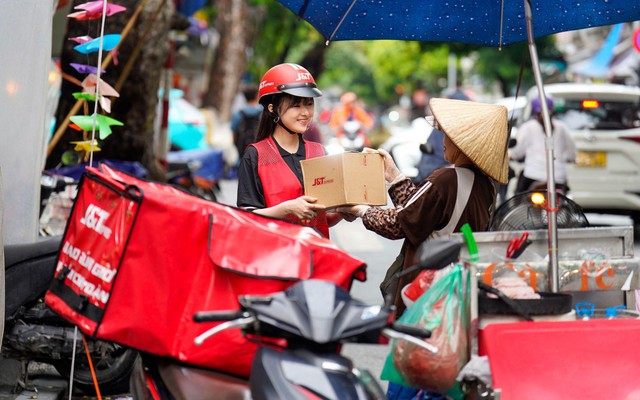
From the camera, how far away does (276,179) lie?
17.4 ft

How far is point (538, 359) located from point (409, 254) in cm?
101

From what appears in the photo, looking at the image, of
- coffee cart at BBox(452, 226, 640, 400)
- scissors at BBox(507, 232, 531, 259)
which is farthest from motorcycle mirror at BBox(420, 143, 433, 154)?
scissors at BBox(507, 232, 531, 259)

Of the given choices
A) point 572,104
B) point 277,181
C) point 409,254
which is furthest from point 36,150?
point 572,104

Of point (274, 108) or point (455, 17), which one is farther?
point (455, 17)

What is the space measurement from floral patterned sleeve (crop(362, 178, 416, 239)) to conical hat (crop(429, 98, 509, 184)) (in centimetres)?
37

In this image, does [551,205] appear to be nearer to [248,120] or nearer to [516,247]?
[516,247]

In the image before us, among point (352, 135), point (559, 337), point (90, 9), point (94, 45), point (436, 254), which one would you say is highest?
point (90, 9)

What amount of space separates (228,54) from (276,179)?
25.5 m

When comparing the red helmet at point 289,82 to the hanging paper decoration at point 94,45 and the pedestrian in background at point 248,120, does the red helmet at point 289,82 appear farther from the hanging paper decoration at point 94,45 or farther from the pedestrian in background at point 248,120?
the pedestrian in background at point 248,120

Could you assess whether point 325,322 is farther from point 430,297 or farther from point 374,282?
point 374,282

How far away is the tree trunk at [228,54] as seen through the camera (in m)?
30.3

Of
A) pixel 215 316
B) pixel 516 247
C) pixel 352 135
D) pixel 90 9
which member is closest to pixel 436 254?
pixel 215 316

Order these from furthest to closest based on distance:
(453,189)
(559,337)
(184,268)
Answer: (453,189) → (559,337) → (184,268)

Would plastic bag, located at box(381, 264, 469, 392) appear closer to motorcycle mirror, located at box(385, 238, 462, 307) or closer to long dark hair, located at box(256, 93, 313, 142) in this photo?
motorcycle mirror, located at box(385, 238, 462, 307)
